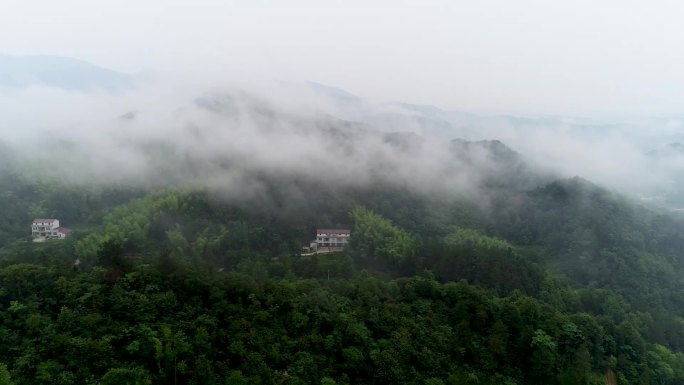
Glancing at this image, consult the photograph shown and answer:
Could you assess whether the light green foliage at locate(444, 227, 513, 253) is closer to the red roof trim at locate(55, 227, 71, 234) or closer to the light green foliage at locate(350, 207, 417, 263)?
the light green foliage at locate(350, 207, 417, 263)

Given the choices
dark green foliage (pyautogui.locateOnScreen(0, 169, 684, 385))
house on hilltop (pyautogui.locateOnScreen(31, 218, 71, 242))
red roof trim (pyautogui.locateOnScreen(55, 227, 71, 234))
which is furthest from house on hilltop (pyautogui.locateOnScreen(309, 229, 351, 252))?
house on hilltop (pyautogui.locateOnScreen(31, 218, 71, 242))

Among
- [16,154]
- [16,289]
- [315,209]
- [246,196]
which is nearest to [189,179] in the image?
[246,196]

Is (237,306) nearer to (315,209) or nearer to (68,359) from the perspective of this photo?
(68,359)

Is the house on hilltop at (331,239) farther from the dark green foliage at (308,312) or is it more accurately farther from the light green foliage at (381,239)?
the dark green foliage at (308,312)

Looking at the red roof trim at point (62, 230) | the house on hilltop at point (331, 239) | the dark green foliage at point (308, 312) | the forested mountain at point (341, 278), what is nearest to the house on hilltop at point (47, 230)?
the red roof trim at point (62, 230)

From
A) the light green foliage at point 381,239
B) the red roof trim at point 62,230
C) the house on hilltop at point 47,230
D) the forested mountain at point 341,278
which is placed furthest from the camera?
the red roof trim at point 62,230

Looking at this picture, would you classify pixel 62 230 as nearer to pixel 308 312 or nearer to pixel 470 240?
pixel 308 312
